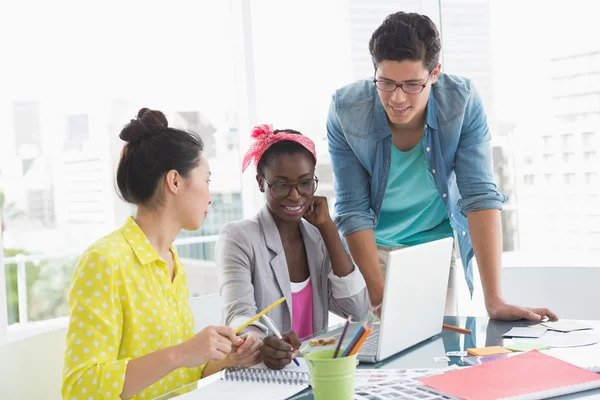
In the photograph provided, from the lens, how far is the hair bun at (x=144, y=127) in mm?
1573

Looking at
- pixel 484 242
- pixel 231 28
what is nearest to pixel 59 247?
pixel 231 28

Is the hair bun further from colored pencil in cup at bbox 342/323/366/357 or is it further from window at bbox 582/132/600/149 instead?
window at bbox 582/132/600/149

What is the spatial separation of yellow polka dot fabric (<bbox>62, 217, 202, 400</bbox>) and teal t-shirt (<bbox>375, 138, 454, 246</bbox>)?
2.39ft

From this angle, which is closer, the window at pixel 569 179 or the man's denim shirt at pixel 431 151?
the man's denim shirt at pixel 431 151

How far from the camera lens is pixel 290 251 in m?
2.00

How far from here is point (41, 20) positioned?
13.1ft

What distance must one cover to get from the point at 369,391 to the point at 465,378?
0.57 feet

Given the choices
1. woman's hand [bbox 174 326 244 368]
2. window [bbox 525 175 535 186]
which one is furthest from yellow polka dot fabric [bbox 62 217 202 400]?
window [bbox 525 175 535 186]

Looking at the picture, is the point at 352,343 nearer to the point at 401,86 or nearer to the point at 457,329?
the point at 457,329

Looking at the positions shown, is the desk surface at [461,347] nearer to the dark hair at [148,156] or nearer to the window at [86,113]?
the dark hair at [148,156]

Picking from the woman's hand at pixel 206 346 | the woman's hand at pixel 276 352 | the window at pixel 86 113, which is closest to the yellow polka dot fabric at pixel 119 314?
the woman's hand at pixel 206 346

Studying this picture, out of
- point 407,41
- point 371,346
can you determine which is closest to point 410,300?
point 371,346

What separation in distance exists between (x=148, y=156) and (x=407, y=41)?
71 centimetres

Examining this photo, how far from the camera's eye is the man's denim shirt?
198cm
